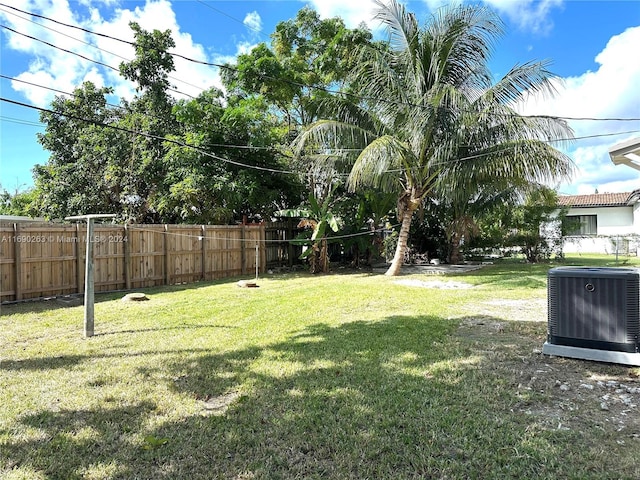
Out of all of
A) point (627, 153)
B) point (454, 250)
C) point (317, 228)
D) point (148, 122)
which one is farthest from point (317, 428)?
point (454, 250)

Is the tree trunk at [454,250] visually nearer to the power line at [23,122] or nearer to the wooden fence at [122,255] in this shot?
the wooden fence at [122,255]

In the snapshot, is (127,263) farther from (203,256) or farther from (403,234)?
(403,234)

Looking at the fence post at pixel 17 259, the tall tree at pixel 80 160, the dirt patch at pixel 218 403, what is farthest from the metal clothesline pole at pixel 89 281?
the tall tree at pixel 80 160

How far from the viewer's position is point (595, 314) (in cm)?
398

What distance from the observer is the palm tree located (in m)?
10.4

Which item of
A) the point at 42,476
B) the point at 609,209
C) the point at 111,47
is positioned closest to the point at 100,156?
the point at 111,47

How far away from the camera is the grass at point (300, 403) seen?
2340 millimetres

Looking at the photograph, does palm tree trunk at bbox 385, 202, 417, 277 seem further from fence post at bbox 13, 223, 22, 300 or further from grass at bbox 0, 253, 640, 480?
fence post at bbox 13, 223, 22, 300

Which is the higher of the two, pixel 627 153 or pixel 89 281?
pixel 627 153

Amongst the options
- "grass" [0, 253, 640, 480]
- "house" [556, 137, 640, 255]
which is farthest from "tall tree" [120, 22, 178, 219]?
"house" [556, 137, 640, 255]

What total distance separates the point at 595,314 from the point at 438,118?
26.1 feet

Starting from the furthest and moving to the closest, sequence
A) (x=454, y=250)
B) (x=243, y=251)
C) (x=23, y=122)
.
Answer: (x=454, y=250)
(x=23, y=122)
(x=243, y=251)

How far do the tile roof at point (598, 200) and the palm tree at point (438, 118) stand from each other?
15889 millimetres

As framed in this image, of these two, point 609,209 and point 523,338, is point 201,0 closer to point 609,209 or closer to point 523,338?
point 523,338
